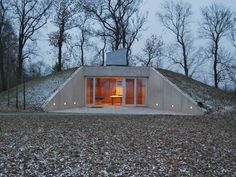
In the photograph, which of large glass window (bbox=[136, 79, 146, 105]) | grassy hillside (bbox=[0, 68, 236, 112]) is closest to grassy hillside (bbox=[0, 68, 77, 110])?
grassy hillside (bbox=[0, 68, 236, 112])

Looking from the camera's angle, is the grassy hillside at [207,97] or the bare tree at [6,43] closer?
the grassy hillside at [207,97]

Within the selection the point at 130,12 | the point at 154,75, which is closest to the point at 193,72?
the point at 130,12

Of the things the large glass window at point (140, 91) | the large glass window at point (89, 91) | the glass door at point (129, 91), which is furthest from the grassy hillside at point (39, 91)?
the large glass window at point (140, 91)

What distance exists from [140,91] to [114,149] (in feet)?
49.2

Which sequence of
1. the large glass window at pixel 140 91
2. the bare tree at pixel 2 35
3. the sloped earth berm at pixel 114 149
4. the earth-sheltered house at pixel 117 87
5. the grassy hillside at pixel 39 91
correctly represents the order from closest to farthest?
1. the sloped earth berm at pixel 114 149
2. the grassy hillside at pixel 39 91
3. the earth-sheltered house at pixel 117 87
4. the large glass window at pixel 140 91
5. the bare tree at pixel 2 35

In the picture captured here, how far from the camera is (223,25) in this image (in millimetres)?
35031

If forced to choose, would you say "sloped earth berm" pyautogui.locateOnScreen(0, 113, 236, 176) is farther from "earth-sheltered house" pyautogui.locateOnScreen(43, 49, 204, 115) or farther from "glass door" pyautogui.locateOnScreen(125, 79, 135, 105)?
"glass door" pyautogui.locateOnScreen(125, 79, 135, 105)

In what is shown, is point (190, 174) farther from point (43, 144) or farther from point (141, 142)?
point (43, 144)

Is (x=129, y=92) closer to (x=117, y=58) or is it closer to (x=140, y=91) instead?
(x=140, y=91)

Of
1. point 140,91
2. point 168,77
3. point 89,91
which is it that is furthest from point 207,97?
point 89,91

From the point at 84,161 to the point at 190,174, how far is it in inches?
89.4

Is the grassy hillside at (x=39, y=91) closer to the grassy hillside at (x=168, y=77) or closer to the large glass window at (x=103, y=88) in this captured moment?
the grassy hillside at (x=168, y=77)

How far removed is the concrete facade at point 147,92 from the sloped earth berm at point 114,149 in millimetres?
6732

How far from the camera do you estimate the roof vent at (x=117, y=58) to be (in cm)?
2520
